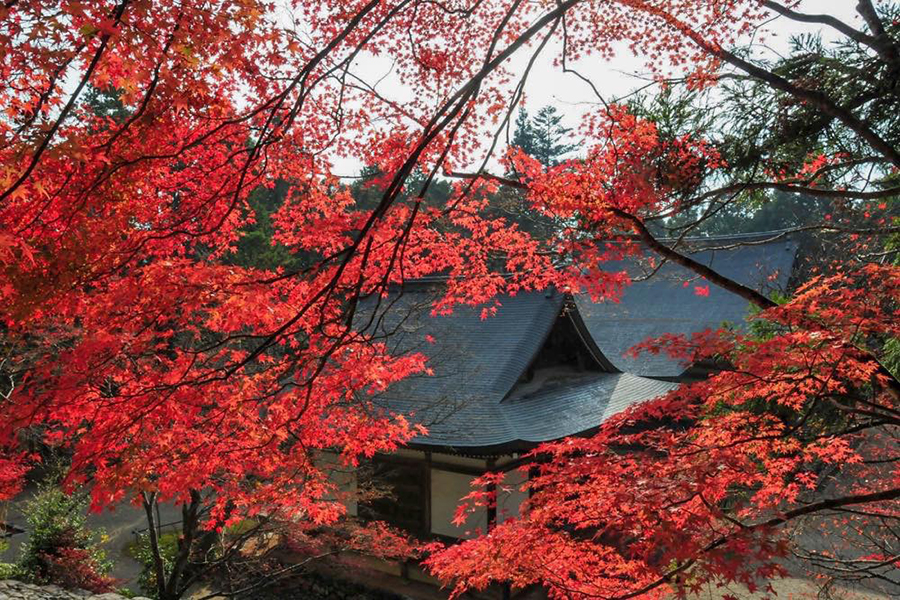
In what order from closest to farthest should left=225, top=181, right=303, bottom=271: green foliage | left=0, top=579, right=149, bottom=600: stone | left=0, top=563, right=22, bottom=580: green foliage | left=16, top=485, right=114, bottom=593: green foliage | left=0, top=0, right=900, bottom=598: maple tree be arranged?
1. left=0, top=0, right=900, bottom=598: maple tree
2. left=0, top=579, right=149, bottom=600: stone
3. left=16, top=485, right=114, bottom=593: green foliage
4. left=0, top=563, right=22, bottom=580: green foliage
5. left=225, top=181, right=303, bottom=271: green foliage

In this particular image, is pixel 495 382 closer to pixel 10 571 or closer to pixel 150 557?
pixel 150 557

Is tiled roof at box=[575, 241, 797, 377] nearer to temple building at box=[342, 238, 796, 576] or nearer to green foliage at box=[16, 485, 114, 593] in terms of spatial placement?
temple building at box=[342, 238, 796, 576]

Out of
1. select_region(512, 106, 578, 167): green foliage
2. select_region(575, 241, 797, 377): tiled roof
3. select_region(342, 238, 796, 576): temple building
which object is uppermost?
select_region(512, 106, 578, 167): green foliage

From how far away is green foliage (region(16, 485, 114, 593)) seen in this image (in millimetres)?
8383

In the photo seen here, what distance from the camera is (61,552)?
28.0 ft

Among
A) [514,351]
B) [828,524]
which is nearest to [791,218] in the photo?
[828,524]

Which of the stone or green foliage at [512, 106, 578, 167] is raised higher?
green foliage at [512, 106, 578, 167]

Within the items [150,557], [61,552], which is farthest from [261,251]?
[61,552]

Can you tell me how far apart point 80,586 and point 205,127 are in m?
7.72

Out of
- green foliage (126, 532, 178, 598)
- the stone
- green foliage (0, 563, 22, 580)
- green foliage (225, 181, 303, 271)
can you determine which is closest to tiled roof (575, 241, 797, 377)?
green foliage (225, 181, 303, 271)

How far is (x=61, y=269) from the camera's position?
9.64 feet

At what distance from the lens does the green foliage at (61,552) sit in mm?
8383

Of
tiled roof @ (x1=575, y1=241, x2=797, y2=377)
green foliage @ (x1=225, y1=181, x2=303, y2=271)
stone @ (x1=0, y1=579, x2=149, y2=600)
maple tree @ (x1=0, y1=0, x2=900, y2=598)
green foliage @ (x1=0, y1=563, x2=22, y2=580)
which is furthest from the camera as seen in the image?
tiled roof @ (x1=575, y1=241, x2=797, y2=377)

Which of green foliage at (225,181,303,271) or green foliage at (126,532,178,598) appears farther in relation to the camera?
green foliage at (225,181,303,271)
